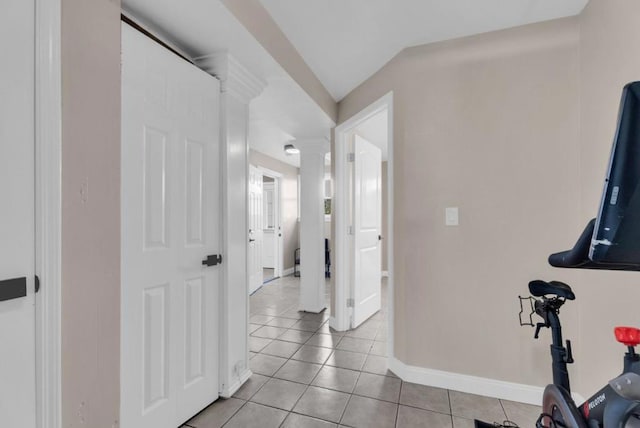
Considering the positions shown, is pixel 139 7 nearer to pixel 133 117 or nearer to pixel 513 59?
pixel 133 117

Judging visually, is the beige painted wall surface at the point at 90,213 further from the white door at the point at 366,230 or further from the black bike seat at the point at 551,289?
the white door at the point at 366,230

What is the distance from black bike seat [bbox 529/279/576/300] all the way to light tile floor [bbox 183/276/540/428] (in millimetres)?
951

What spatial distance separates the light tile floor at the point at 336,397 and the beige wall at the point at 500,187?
0.71ft

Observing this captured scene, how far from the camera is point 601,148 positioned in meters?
1.61

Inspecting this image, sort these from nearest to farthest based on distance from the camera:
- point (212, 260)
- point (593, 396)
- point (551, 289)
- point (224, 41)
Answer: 1. point (593, 396)
2. point (551, 289)
3. point (224, 41)
4. point (212, 260)

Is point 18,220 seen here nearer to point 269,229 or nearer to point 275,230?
point 275,230

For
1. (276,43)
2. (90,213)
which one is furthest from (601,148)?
(90,213)

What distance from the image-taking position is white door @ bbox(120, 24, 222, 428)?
4.57 feet

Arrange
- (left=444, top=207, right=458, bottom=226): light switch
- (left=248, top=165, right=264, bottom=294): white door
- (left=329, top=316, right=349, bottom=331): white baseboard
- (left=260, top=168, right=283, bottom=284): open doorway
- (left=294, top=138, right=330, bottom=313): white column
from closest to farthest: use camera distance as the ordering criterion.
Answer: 1. (left=444, top=207, right=458, bottom=226): light switch
2. (left=329, top=316, right=349, bottom=331): white baseboard
3. (left=294, top=138, right=330, bottom=313): white column
4. (left=248, top=165, right=264, bottom=294): white door
5. (left=260, top=168, right=283, bottom=284): open doorway

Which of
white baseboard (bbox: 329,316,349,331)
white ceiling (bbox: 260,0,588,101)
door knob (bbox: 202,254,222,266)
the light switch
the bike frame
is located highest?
white ceiling (bbox: 260,0,588,101)

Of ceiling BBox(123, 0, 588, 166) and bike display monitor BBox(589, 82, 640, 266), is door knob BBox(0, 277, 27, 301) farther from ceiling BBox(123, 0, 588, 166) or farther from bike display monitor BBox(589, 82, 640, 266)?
bike display monitor BBox(589, 82, 640, 266)

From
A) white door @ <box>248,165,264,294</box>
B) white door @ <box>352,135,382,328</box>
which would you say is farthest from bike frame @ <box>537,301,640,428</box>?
white door @ <box>248,165,264,294</box>

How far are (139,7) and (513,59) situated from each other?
2.14m

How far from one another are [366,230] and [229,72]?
83.7 inches
